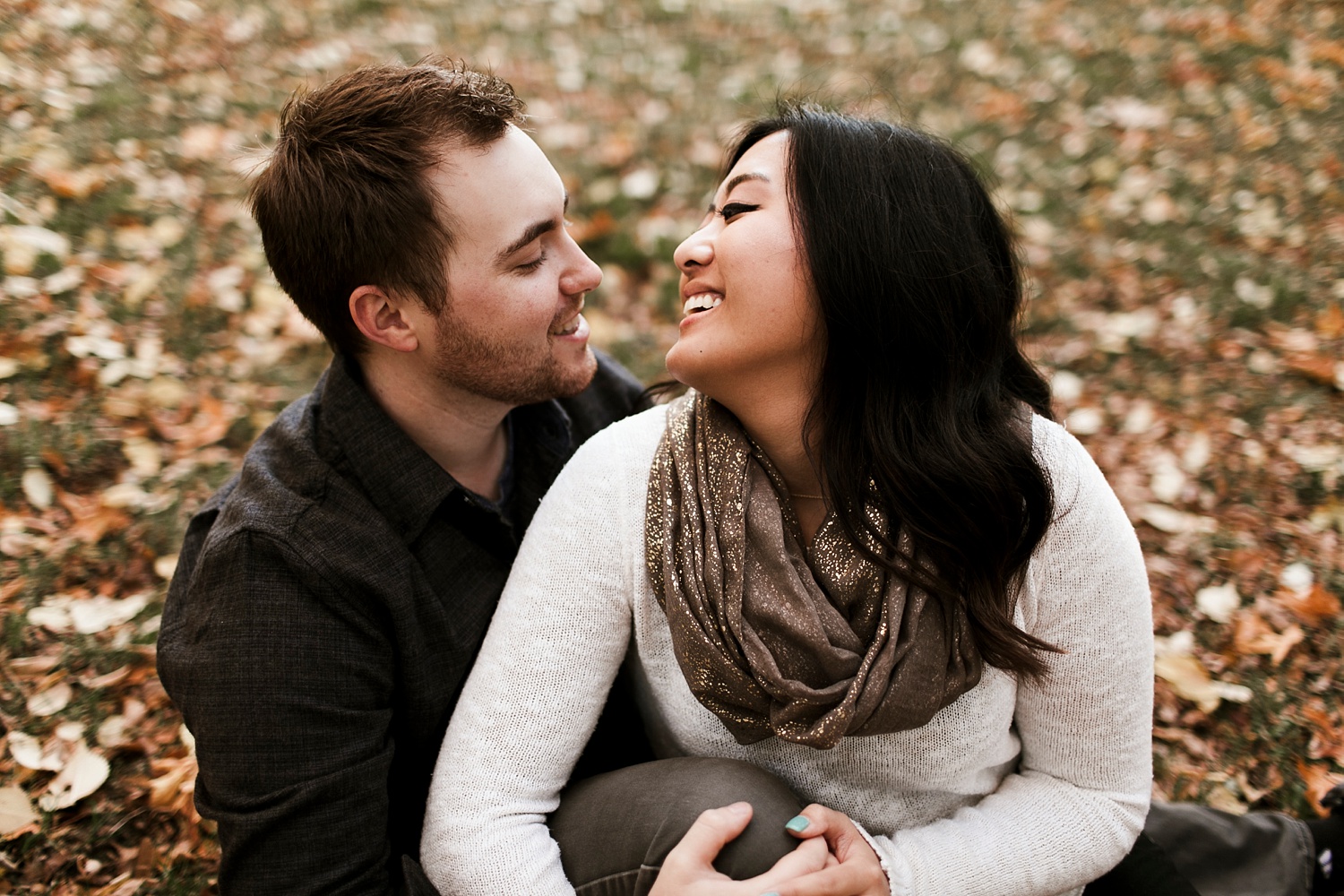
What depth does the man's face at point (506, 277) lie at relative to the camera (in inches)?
Answer: 73.9

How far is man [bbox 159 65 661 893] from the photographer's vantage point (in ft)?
5.30

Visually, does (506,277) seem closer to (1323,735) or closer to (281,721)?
(281,721)

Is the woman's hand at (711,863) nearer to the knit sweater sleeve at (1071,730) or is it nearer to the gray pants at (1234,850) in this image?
the knit sweater sleeve at (1071,730)

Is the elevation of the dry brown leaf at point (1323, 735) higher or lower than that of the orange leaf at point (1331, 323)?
lower

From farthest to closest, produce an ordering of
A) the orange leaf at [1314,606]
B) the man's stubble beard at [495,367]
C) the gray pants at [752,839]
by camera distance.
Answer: the orange leaf at [1314,606], the man's stubble beard at [495,367], the gray pants at [752,839]

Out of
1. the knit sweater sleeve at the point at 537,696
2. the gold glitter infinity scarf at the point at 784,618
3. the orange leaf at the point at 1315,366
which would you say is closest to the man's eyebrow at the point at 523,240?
the knit sweater sleeve at the point at 537,696

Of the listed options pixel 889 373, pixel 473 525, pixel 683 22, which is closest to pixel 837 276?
pixel 889 373

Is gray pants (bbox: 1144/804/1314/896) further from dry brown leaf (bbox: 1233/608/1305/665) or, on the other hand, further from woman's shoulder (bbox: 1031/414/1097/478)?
woman's shoulder (bbox: 1031/414/1097/478)

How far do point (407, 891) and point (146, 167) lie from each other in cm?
316

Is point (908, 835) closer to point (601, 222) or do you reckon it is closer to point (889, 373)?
point (889, 373)

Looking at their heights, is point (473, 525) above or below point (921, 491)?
below

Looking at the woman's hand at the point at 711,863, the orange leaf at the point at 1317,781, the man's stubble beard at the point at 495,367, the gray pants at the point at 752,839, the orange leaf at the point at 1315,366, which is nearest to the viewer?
the woman's hand at the point at 711,863

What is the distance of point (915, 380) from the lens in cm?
161

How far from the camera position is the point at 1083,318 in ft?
12.0
